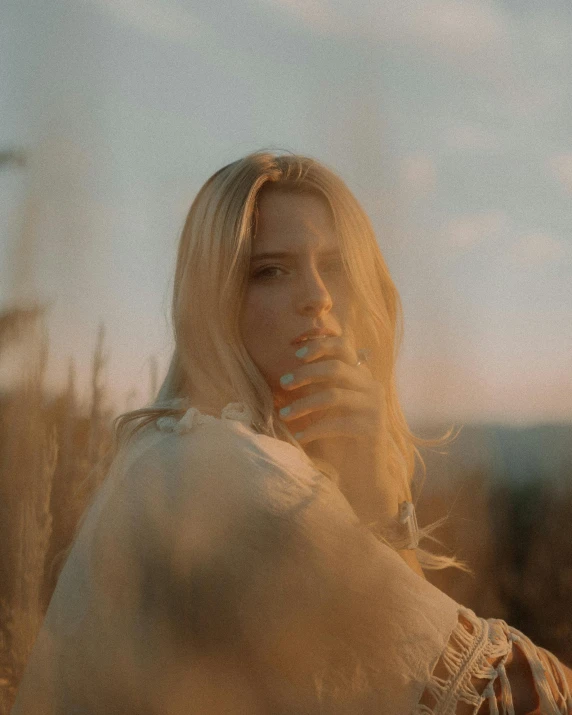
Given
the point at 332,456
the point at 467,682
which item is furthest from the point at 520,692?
the point at 332,456

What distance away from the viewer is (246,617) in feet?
2.41

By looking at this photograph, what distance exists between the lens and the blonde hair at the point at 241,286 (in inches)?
38.5

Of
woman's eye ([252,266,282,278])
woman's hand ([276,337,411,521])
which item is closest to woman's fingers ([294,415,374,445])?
woman's hand ([276,337,411,521])

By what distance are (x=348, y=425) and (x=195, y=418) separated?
0.21 metres

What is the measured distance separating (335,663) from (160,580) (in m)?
0.20

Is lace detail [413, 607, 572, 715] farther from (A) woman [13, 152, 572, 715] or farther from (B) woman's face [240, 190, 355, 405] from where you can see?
(B) woman's face [240, 190, 355, 405]

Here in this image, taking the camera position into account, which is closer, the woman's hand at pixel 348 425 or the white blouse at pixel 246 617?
the white blouse at pixel 246 617

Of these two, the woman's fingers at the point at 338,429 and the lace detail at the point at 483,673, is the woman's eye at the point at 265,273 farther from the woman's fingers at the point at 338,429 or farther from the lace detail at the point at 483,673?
the lace detail at the point at 483,673

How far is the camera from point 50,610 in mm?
797

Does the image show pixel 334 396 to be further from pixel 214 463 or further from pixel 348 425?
pixel 214 463

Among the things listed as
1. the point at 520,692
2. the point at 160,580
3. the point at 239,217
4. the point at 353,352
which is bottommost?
the point at 520,692

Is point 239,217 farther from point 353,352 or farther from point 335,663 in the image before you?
point 335,663

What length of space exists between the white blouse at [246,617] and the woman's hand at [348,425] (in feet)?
0.40

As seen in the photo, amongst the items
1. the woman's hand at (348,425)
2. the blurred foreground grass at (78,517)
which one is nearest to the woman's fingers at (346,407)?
the woman's hand at (348,425)
